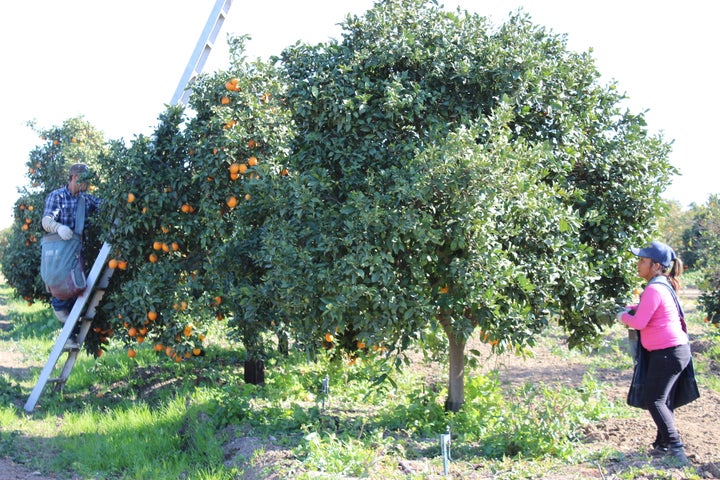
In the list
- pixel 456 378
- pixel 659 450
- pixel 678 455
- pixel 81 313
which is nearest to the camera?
pixel 678 455

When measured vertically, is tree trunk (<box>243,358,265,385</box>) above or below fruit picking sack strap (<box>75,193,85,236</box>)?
below

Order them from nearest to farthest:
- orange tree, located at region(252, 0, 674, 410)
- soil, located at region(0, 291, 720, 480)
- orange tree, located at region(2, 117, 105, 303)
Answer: orange tree, located at region(252, 0, 674, 410) < soil, located at region(0, 291, 720, 480) < orange tree, located at region(2, 117, 105, 303)

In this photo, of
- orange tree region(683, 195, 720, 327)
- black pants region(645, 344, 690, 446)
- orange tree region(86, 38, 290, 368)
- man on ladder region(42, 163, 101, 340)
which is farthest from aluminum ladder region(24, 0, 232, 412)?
orange tree region(683, 195, 720, 327)

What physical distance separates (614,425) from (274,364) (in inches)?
165

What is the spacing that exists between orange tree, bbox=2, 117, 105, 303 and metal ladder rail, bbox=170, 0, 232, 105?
3.11 metres

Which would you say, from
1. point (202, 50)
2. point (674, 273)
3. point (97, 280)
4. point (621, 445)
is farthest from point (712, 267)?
point (97, 280)

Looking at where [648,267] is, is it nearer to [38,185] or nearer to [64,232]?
[64,232]

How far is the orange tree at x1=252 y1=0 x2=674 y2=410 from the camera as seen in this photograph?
428cm

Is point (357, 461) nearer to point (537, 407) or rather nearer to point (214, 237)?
point (537, 407)

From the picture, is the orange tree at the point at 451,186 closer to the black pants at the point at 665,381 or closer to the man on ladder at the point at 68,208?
the black pants at the point at 665,381

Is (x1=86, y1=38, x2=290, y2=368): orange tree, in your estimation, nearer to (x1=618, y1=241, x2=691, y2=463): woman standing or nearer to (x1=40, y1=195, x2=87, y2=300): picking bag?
(x1=40, y1=195, x2=87, y2=300): picking bag

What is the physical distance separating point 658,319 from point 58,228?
5680 mm

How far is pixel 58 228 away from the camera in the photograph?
6.99 meters

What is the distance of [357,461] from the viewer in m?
4.49
